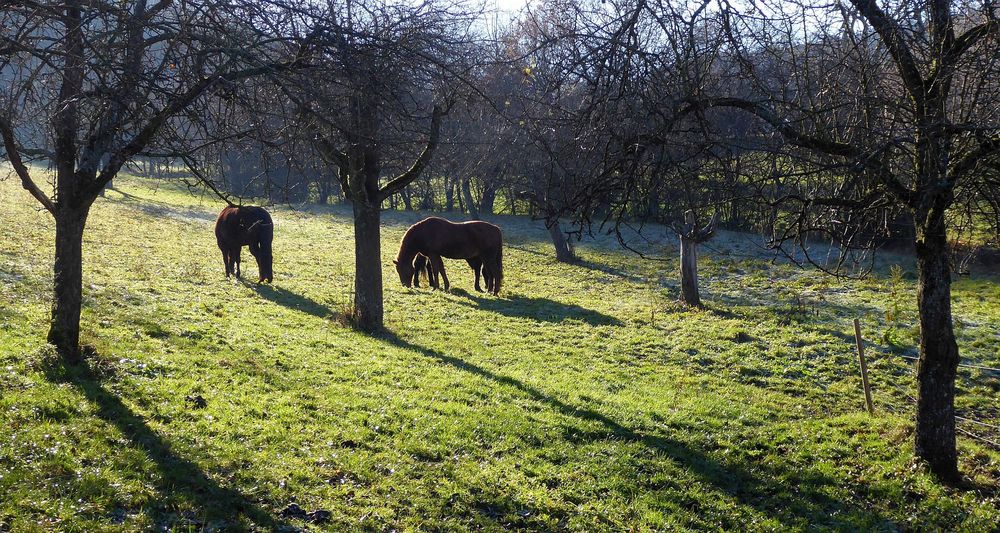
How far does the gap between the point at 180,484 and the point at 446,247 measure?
1419 cm

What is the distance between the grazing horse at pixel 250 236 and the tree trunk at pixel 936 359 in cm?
1393

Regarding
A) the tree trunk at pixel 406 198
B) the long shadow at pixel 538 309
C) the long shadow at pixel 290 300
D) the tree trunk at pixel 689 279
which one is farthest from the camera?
the tree trunk at pixel 406 198

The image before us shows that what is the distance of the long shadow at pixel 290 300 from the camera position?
14473 mm

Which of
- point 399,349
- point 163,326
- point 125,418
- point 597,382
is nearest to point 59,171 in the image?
point 125,418

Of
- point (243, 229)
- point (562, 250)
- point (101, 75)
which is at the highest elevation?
point (101, 75)

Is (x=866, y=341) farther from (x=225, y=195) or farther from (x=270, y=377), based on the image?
(x=225, y=195)

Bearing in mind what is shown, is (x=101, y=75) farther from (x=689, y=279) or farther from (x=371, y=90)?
(x=689, y=279)

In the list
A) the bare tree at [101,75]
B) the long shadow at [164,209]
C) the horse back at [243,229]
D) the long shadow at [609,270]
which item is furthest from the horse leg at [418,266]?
the long shadow at [164,209]

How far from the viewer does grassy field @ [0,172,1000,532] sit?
5934 mm

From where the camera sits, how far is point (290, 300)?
1537cm

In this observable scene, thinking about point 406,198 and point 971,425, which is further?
point 406,198

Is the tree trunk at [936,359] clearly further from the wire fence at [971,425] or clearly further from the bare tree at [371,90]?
the bare tree at [371,90]

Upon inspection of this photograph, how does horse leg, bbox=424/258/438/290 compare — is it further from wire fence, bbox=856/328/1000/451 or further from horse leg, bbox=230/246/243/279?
wire fence, bbox=856/328/1000/451

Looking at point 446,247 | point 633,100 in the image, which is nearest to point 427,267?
point 446,247
